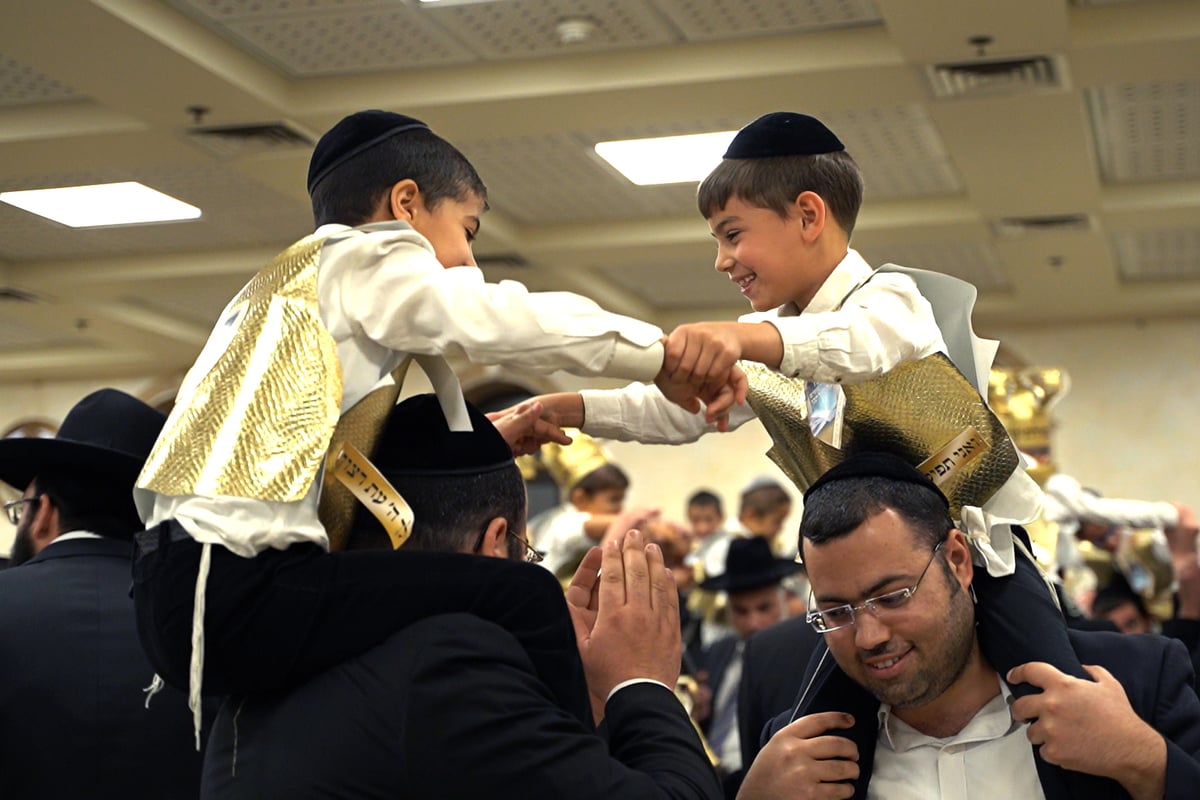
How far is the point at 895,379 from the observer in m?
2.62

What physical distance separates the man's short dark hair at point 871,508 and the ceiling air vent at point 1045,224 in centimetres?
675

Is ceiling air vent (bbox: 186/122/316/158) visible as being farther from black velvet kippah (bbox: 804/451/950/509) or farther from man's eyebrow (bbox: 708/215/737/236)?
black velvet kippah (bbox: 804/451/950/509)

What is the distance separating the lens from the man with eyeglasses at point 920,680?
7.86ft

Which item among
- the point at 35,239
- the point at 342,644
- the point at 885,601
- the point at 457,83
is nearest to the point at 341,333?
the point at 342,644

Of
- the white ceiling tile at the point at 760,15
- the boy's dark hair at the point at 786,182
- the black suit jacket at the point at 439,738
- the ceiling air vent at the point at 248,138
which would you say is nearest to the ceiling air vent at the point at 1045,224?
the white ceiling tile at the point at 760,15

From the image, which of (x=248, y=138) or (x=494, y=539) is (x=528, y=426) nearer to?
(x=494, y=539)

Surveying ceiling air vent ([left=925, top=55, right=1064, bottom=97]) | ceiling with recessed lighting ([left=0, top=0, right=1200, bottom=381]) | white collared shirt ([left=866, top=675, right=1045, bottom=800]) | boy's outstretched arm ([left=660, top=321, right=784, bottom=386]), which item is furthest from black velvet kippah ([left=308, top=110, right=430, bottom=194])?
ceiling air vent ([left=925, top=55, right=1064, bottom=97])

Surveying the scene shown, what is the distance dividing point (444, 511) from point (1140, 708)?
1185mm

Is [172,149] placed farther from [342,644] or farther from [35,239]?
[342,644]

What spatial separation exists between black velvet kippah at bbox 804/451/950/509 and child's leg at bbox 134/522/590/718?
0.76 m

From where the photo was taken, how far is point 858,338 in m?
2.44

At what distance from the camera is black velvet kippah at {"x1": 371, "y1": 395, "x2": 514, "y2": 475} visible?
2117 mm

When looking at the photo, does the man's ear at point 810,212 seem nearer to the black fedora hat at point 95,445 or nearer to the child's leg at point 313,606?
the child's leg at point 313,606

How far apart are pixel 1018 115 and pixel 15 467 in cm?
527
